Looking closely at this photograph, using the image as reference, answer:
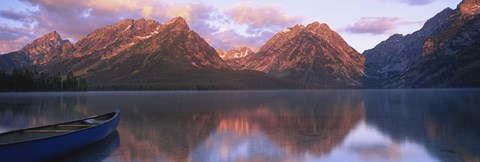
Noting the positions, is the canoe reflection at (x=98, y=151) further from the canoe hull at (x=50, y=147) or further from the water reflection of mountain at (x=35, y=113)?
the water reflection of mountain at (x=35, y=113)

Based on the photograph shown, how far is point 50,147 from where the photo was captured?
19.8 m

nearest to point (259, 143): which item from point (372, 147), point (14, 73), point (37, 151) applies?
point (372, 147)

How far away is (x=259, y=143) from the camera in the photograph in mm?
26500

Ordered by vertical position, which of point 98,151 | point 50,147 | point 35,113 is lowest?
point 98,151

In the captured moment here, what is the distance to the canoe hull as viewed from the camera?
56.9 feet

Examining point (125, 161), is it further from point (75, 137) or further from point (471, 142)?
point (471, 142)

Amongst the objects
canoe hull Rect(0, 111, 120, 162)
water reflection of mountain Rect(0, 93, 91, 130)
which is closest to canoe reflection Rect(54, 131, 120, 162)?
canoe hull Rect(0, 111, 120, 162)

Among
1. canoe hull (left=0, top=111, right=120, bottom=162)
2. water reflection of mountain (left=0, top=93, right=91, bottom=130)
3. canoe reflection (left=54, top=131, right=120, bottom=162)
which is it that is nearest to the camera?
canoe hull (left=0, top=111, right=120, bottom=162)

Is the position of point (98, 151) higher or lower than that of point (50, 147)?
lower

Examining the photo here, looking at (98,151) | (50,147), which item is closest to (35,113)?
(98,151)

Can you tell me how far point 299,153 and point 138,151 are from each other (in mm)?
9705

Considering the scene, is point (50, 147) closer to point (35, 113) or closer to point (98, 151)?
point (98, 151)

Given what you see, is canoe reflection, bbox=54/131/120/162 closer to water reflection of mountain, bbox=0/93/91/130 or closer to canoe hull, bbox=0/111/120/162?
canoe hull, bbox=0/111/120/162

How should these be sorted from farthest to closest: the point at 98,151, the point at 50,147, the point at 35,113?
1. the point at 35,113
2. the point at 98,151
3. the point at 50,147
